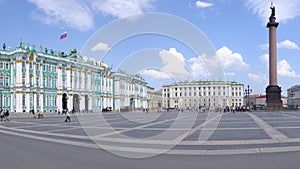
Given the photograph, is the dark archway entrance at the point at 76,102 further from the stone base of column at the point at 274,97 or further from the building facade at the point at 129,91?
the stone base of column at the point at 274,97

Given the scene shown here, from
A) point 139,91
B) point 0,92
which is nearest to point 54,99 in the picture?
point 0,92

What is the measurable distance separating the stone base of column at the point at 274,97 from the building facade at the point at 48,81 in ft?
118

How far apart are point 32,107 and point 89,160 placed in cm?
6199

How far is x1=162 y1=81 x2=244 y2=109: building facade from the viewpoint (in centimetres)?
10456

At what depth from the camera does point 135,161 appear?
10062mm

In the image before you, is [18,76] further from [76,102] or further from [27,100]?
[76,102]

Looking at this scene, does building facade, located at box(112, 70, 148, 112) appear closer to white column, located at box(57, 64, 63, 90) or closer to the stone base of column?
white column, located at box(57, 64, 63, 90)

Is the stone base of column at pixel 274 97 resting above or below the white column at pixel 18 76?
below

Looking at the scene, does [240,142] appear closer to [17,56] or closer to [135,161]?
[135,161]

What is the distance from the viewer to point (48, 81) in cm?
7194

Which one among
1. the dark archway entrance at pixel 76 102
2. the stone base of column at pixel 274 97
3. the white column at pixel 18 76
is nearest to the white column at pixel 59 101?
the dark archway entrance at pixel 76 102

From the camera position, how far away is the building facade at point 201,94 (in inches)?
4117

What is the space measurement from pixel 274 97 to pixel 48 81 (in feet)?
168

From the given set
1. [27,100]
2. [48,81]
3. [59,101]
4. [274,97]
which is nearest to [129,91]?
[59,101]
